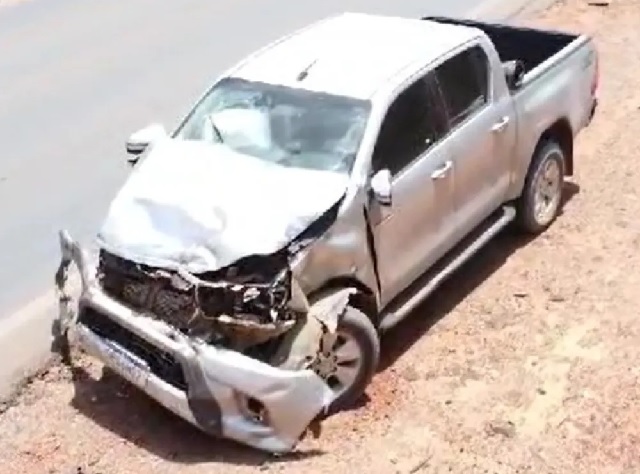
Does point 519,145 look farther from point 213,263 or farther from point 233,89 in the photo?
point 213,263

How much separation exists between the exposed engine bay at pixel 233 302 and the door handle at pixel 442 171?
1570mm

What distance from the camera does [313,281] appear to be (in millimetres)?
6934

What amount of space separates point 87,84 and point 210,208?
6671mm

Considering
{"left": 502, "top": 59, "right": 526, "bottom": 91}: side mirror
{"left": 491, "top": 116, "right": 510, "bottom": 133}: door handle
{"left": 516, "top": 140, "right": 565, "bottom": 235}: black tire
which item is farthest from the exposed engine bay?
{"left": 516, "top": 140, "right": 565, "bottom": 235}: black tire

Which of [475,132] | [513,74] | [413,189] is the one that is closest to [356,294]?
[413,189]

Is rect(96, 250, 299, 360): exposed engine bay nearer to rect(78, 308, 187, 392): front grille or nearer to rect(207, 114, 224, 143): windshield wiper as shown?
rect(78, 308, 187, 392): front grille

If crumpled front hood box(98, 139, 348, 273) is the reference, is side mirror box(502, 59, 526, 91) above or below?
below

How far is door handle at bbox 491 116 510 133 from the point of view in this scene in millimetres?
8539

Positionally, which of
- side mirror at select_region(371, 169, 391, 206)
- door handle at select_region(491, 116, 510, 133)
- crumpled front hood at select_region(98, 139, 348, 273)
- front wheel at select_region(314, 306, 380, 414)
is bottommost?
front wheel at select_region(314, 306, 380, 414)

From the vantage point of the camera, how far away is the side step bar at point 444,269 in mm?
7707

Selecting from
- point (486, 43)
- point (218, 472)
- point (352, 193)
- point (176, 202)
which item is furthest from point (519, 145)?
point (218, 472)

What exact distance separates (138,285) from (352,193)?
1429 millimetres

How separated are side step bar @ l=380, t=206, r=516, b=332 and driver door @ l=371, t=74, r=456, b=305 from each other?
99 millimetres

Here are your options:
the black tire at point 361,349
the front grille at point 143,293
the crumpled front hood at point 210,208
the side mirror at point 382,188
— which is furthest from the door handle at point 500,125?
the front grille at point 143,293
